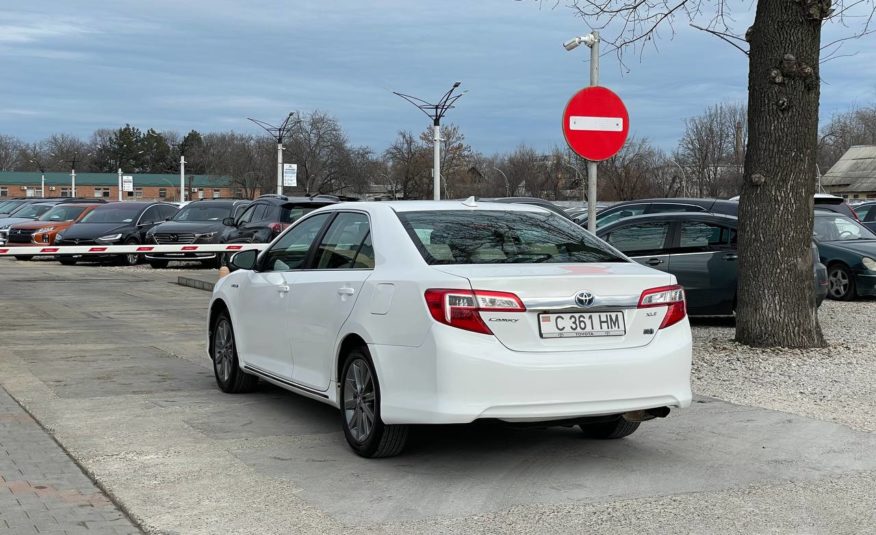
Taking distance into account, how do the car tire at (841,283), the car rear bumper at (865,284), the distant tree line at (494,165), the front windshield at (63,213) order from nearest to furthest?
the car rear bumper at (865,284) → the car tire at (841,283) → the front windshield at (63,213) → the distant tree line at (494,165)

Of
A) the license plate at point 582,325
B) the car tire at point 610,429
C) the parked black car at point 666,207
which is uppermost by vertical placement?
the parked black car at point 666,207

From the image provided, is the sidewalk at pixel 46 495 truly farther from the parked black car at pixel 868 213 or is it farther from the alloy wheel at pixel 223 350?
the parked black car at pixel 868 213

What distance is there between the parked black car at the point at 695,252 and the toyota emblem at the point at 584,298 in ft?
24.0

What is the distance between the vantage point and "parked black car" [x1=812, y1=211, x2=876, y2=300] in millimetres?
16875

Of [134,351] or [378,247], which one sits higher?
[378,247]

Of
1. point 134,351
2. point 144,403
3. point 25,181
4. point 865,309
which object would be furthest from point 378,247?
point 25,181

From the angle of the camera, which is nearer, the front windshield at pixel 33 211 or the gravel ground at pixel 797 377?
the gravel ground at pixel 797 377

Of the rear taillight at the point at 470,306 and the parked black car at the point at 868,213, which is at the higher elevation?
the parked black car at the point at 868,213

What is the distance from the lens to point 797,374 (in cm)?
928

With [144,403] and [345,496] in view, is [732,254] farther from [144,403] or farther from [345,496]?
[345,496]

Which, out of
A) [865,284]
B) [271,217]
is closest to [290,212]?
[271,217]

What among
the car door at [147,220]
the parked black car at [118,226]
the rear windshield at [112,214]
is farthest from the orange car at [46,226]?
the car door at [147,220]

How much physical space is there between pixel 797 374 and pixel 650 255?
13.5 feet

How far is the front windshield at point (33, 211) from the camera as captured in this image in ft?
120
